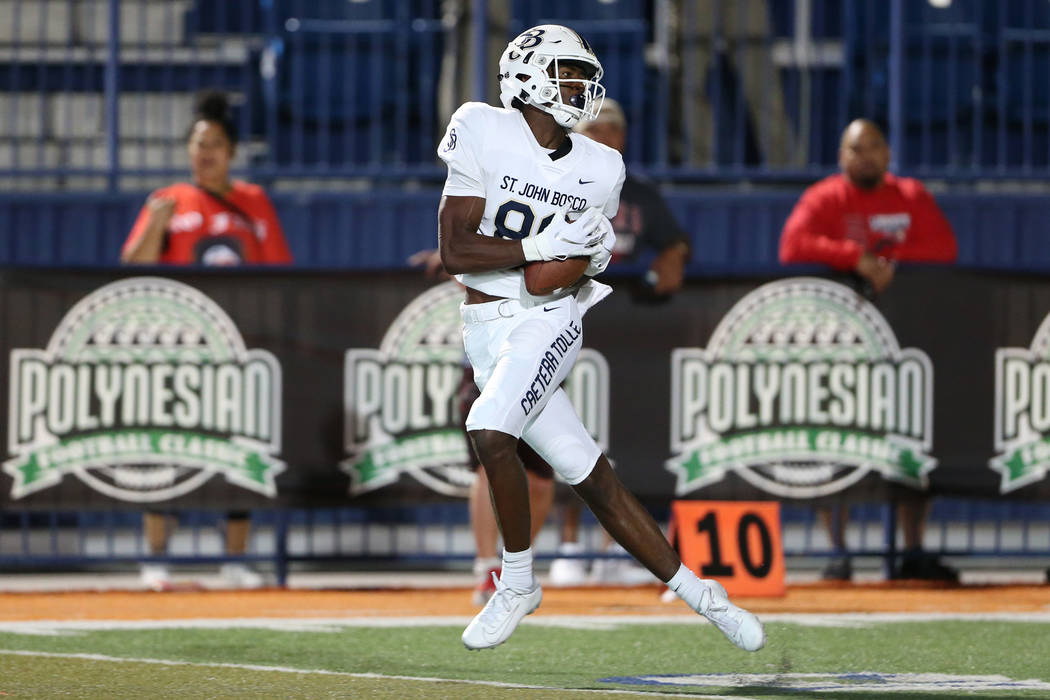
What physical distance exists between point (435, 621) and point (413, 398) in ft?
5.08

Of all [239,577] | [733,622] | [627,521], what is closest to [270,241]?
[239,577]

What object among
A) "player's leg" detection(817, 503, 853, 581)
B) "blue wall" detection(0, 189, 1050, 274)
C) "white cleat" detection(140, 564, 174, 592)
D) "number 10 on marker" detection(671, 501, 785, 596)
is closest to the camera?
"number 10 on marker" detection(671, 501, 785, 596)

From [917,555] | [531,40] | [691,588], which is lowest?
[917,555]

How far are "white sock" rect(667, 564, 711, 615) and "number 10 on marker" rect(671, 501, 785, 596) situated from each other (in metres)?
2.76

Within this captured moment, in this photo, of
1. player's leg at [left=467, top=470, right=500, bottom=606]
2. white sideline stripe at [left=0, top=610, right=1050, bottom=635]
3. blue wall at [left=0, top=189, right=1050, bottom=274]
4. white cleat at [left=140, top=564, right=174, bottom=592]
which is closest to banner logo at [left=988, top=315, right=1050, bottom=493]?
white sideline stripe at [left=0, top=610, right=1050, bottom=635]

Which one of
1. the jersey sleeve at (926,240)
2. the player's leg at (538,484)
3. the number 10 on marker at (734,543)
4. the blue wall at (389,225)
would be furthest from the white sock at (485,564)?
the blue wall at (389,225)

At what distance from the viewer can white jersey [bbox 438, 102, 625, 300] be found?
6.14m

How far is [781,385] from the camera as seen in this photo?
9180 mm

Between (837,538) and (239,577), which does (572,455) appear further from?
(837,538)

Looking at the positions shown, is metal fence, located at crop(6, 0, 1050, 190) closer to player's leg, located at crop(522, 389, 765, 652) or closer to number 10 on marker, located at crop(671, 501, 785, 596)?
number 10 on marker, located at crop(671, 501, 785, 596)

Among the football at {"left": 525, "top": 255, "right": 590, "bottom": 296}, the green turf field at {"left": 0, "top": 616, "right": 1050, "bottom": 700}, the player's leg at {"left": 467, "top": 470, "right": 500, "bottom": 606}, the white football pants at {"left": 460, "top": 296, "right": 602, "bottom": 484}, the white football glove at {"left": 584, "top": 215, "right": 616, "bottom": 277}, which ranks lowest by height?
the green turf field at {"left": 0, "top": 616, "right": 1050, "bottom": 700}

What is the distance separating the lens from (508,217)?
6223mm

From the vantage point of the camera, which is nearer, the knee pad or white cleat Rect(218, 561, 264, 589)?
the knee pad

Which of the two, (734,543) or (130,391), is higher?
(130,391)
